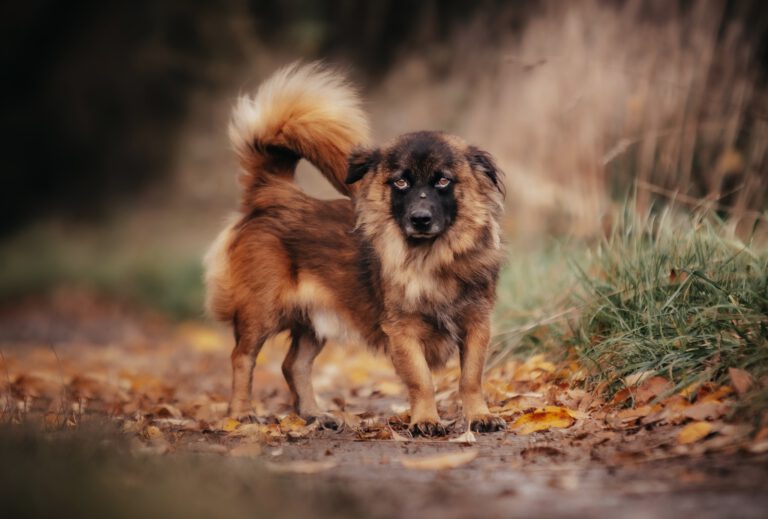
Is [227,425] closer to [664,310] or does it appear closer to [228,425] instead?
[228,425]

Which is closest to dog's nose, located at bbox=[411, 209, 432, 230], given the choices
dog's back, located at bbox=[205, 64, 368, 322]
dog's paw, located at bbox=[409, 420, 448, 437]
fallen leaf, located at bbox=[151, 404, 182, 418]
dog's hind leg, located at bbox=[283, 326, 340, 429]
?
dog's back, located at bbox=[205, 64, 368, 322]

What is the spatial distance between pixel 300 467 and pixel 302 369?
1.99m

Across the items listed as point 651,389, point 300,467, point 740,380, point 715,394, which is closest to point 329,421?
point 300,467

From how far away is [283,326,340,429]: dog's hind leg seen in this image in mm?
5023

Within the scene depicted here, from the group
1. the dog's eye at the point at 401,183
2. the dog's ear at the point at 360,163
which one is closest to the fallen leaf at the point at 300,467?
the dog's eye at the point at 401,183

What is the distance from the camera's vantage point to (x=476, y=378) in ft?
13.8

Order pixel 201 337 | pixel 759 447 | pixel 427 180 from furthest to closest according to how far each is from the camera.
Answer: pixel 201 337
pixel 427 180
pixel 759 447

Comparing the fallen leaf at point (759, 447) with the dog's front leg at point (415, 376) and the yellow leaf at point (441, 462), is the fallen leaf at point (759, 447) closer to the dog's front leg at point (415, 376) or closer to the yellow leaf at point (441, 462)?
the yellow leaf at point (441, 462)

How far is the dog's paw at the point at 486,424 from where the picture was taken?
13.3ft

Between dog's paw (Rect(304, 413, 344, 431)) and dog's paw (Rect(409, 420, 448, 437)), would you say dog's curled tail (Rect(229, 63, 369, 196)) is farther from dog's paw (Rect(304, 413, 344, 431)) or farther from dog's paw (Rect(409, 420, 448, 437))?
dog's paw (Rect(409, 420, 448, 437))

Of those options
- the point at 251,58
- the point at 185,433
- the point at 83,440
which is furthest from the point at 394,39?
the point at 83,440

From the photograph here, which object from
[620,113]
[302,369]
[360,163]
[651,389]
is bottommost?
[302,369]

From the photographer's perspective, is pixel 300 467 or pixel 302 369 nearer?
pixel 300 467

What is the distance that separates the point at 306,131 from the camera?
4914mm
